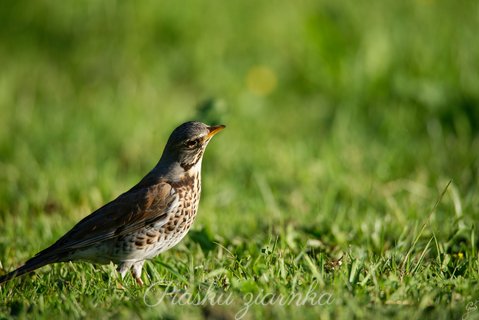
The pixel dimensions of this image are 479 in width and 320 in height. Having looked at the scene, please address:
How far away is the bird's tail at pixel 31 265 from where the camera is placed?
4.50 m

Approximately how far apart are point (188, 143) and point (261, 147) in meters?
2.58

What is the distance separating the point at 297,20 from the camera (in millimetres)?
10453

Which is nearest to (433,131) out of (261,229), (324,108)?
(324,108)

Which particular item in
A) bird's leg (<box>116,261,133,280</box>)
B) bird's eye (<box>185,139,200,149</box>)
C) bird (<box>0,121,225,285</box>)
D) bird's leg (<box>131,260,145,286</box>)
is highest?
bird's eye (<box>185,139,200,149</box>)

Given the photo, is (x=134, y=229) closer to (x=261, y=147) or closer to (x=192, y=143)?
(x=192, y=143)

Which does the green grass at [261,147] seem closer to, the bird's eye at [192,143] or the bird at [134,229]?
the bird at [134,229]

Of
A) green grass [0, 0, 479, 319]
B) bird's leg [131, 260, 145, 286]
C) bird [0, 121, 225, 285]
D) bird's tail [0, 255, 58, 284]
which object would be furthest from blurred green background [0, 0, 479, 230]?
bird's tail [0, 255, 58, 284]

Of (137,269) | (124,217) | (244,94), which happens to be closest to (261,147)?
(244,94)

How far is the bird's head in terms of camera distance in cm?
523

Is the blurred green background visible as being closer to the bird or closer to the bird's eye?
the bird's eye

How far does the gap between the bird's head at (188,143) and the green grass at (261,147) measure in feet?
1.57

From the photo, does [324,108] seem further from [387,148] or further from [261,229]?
[261,229]

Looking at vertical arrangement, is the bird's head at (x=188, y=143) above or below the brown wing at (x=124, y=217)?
above

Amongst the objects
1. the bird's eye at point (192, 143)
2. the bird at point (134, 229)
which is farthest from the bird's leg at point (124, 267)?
the bird's eye at point (192, 143)
